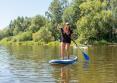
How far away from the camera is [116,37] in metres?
78.8

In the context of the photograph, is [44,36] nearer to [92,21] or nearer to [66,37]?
[92,21]

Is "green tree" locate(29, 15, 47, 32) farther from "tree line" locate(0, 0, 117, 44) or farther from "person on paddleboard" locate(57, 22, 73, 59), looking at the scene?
"person on paddleboard" locate(57, 22, 73, 59)

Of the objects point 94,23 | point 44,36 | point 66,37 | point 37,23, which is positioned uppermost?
point 37,23

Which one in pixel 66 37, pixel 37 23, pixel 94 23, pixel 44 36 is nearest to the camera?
pixel 66 37

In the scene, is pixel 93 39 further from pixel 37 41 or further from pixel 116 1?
pixel 37 41

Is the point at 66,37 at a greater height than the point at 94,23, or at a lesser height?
lesser

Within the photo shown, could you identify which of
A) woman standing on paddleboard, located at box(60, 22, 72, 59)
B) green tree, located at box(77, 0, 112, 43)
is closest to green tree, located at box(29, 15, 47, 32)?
green tree, located at box(77, 0, 112, 43)

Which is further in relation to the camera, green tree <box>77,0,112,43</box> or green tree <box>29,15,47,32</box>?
green tree <box>29,15,47,32</box>

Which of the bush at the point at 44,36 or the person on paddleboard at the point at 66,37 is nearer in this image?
the person on paddleboard at the point at 66,37

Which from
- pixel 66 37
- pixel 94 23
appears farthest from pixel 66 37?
pixel 94 23

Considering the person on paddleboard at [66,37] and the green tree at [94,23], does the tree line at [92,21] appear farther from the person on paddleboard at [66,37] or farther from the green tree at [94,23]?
the person on paddleboard at [66,37]

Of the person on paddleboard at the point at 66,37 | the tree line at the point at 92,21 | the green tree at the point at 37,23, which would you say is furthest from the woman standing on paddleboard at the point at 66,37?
the green tree at the point at 37,23

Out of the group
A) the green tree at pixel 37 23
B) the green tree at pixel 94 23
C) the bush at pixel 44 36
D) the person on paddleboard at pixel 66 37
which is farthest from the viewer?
the green tree at pixel 37 23

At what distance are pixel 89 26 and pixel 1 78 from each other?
199ft
